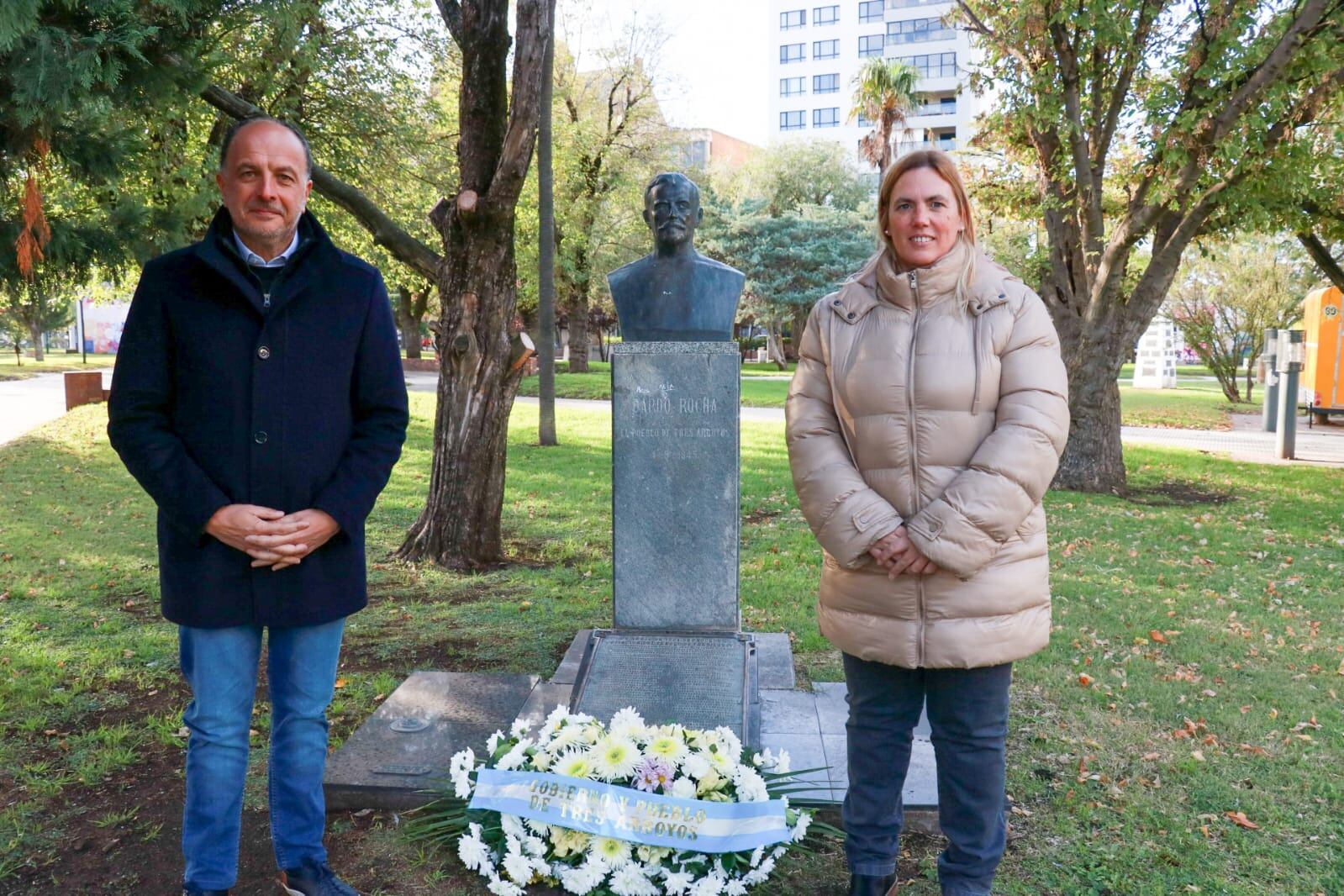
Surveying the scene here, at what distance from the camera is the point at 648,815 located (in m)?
3.31

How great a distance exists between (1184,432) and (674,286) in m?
16.8

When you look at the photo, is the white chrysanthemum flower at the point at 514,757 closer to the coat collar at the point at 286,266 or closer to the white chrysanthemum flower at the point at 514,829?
the white chrysanthemum flower at the point at 514,829

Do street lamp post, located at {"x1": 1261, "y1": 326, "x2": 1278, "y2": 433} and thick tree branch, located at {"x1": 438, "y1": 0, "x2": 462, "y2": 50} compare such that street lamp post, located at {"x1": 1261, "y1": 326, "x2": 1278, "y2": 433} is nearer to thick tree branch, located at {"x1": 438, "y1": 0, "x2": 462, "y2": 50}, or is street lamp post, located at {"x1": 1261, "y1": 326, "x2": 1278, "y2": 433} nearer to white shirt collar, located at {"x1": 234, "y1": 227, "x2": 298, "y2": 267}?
thick tree branch, located at {"x1": 438, "y1": 0, "x2": 462, "y2": 50}

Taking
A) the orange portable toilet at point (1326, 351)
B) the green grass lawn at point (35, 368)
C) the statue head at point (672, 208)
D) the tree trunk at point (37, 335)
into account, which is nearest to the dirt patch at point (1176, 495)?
the statue head at point (672, 208)

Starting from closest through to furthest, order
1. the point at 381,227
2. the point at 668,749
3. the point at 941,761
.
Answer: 1. the point at 941,761
2. the point at 668,749
3. the point at 381,227

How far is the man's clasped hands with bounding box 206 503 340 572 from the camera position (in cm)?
273

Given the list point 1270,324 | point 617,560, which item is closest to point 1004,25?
point 617,560

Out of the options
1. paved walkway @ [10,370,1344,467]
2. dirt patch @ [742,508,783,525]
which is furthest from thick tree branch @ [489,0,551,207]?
paved walkway @ [10,370,1344,467]

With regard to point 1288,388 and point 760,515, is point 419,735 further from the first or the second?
point 1288,388

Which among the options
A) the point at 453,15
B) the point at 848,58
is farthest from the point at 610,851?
the point at 848,58

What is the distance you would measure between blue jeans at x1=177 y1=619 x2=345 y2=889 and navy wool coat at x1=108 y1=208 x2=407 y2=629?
0.12 meters

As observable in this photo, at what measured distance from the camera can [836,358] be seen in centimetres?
301

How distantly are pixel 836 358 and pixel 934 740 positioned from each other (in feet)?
3.83

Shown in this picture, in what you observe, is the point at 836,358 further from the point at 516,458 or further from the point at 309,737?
the point at 516,458
